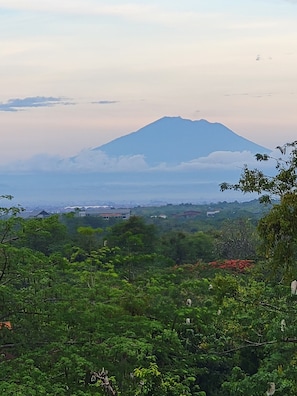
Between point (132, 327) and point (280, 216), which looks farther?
point (132, 327)

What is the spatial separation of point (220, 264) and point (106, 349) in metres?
13.2

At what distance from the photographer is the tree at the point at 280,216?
7668 mm

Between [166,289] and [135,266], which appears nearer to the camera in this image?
[166,289]

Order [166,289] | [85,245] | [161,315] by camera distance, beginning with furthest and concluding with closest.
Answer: [85,245] → [166,289] → [161,315]

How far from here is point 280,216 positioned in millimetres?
7676

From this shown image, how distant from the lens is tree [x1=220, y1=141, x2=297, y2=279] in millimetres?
7668

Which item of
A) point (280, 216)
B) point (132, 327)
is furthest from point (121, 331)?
point (280, 216)

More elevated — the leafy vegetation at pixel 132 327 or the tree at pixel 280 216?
the tree at pixel 280 216

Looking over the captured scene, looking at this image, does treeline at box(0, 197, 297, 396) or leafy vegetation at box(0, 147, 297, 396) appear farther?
treeline at box(0, 197, 297, 396)

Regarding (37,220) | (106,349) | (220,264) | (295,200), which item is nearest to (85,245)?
(220,264)

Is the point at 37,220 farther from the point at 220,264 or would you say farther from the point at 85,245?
the point at 85,245

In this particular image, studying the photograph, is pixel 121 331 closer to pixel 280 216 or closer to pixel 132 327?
pixel 132 327

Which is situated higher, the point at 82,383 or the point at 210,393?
the point at 82,383

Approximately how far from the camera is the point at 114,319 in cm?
1072
